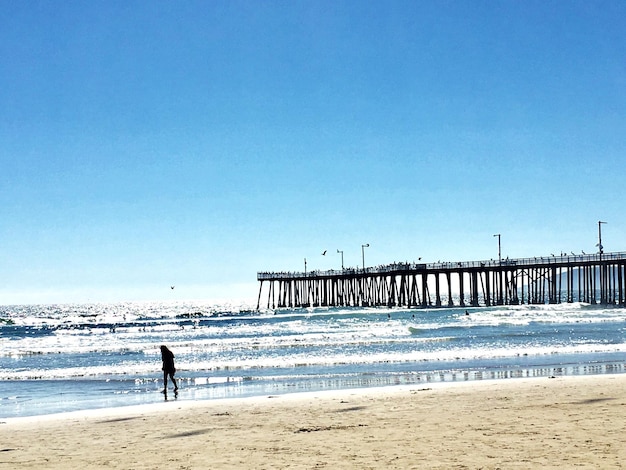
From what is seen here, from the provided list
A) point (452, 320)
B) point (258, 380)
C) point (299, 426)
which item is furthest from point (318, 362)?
point (452, 320)

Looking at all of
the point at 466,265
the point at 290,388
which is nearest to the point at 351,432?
the point at 290,388

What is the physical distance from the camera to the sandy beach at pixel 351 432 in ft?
27.0

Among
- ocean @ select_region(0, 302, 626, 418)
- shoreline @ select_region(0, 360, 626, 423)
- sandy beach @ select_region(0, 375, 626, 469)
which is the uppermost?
sandy beach @ select_region(0, 375, 626, 469)

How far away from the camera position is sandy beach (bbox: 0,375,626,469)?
27.0 ft

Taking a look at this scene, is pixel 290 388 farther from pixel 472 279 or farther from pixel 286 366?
pixel 472 279

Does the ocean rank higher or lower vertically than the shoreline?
lower

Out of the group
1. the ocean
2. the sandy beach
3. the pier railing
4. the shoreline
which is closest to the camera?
the sandy beach

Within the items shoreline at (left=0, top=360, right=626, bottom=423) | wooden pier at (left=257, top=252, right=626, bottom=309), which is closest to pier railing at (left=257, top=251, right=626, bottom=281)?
wooden pier at (left=257, top=252, right=626, bottom=309)

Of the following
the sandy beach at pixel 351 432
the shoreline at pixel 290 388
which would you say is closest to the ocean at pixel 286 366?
the shoreline at pixel 290 388

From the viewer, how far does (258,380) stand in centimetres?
1956

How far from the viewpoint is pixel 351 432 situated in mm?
10211

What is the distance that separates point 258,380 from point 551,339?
1782 cm

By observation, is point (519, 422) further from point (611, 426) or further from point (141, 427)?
point (141, 427)

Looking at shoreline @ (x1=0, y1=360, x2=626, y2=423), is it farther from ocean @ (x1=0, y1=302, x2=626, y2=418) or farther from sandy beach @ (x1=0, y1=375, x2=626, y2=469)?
sandy beach @ (x1=0, y1=375, x2=626, y2=469)
